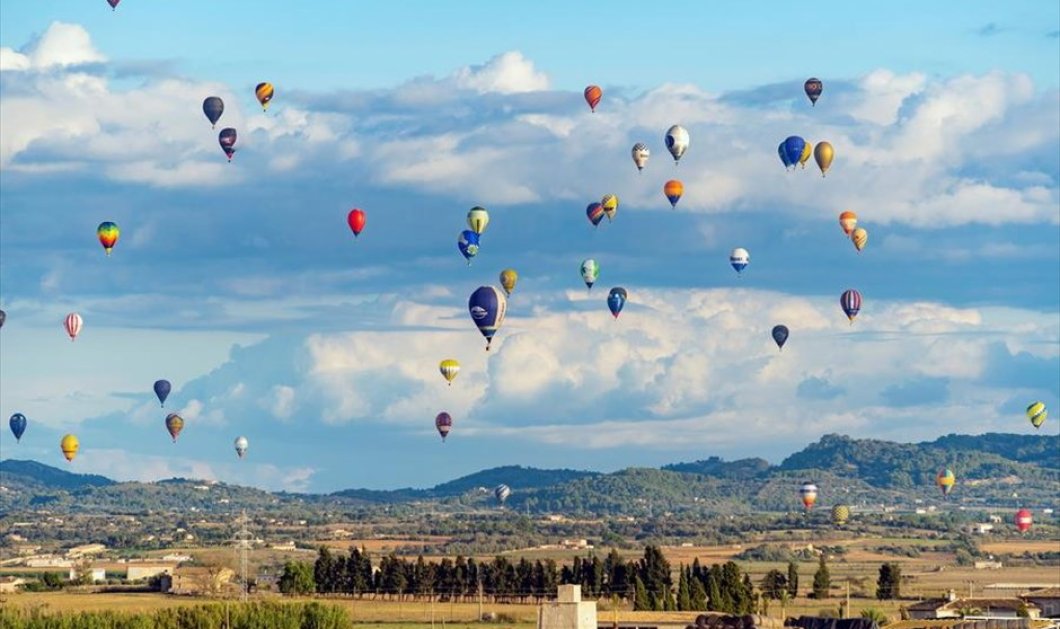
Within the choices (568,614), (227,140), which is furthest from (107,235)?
(568,614)

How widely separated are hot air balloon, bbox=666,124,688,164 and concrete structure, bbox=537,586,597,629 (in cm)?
10416

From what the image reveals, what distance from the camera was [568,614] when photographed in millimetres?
89625

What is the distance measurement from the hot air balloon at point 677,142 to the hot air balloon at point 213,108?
128 ft

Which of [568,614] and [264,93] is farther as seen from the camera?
[264,93]

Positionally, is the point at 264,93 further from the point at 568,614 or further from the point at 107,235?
the point at 568,614

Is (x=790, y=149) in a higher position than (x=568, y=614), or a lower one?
higher

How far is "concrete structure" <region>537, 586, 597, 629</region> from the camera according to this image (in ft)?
293

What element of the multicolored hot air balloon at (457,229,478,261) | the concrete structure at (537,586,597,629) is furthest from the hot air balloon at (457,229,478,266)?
the concrete structure at (537,586,597,629)

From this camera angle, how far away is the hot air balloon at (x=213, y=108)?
629ft

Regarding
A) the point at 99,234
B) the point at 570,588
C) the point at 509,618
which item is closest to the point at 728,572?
the point at 509,618

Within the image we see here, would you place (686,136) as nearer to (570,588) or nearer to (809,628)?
(809,628)

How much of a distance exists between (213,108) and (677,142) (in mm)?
40138

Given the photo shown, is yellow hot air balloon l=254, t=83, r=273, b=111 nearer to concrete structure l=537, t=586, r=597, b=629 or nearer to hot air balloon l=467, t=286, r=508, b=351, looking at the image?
hot air balloon l=467, t=286, r=508, b=351

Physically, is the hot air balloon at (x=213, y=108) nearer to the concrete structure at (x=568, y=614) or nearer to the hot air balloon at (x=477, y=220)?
the hot air balloon at (x=477, y=220)
